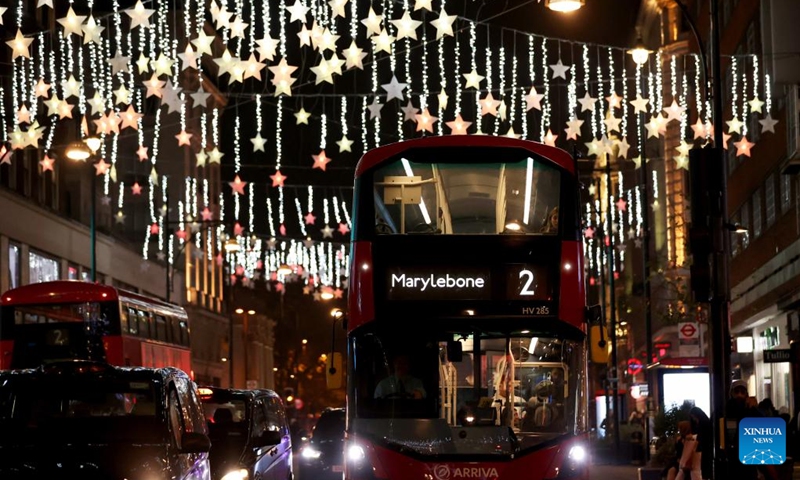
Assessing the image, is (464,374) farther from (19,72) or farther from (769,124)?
(19,72)

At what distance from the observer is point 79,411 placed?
1218 cm

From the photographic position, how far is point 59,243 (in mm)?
50688

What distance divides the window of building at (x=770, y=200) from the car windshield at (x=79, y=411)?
102 feet

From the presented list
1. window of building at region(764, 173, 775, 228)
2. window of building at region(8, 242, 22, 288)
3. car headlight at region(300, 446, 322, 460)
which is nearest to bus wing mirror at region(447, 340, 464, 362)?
car headlight at region(300, 446, 322, 460)

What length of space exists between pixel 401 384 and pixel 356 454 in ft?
2.97

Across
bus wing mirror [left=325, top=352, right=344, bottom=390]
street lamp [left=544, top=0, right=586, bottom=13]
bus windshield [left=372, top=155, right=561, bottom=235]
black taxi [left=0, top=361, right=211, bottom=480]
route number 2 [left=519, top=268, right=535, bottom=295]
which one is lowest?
black taxi [left=0, top=361, right=211, bottom=480]

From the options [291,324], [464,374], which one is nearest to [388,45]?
[464,374]

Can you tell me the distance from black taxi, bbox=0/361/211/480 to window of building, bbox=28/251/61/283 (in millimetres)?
35911

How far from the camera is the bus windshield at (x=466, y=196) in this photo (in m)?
16.3

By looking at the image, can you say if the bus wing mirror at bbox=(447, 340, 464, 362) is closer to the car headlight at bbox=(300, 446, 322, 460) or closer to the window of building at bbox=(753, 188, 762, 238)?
the car headlight at bbox=(300, 446, 322, 460)

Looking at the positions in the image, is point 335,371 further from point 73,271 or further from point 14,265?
point 73,271

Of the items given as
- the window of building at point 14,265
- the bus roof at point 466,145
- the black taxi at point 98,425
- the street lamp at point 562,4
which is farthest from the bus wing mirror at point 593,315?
the window of building at point 14,265

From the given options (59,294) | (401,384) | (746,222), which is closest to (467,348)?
(401,384)

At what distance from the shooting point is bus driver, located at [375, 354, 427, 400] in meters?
16.0
